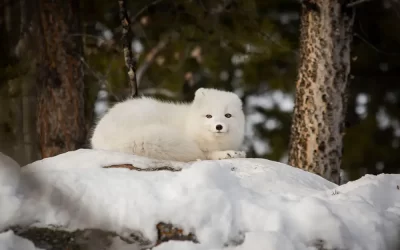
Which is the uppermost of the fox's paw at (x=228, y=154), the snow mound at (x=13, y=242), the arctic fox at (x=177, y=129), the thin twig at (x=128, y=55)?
the thin twig at (x=128, y=55)

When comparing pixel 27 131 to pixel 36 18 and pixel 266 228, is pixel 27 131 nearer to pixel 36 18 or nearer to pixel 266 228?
pixel 36 18

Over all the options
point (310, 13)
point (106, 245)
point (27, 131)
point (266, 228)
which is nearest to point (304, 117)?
point (310, 13)

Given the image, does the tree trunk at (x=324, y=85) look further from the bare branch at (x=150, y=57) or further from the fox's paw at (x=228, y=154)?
the bare branch at (x=150, y=57)

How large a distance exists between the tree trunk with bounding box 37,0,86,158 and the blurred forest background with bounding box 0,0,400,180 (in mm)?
342

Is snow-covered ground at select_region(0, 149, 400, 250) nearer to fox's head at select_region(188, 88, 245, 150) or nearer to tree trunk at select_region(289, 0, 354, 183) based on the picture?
fox's head at select_region(188, 88, 245, 150)

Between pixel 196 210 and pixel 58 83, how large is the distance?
452 cm

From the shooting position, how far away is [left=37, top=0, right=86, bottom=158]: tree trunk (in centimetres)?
718

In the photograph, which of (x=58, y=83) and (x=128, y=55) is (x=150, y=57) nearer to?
(x=58, y=83)

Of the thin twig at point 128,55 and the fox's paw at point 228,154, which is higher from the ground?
the thin twig at point 128,55

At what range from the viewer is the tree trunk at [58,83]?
7.18 m

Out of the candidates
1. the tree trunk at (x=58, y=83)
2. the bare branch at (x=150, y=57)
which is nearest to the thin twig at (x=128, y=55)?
the tree trunk at (x=58, y=83)

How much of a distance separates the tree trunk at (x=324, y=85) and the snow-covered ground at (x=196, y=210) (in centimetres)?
260

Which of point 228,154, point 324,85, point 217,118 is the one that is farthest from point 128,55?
point 324,85

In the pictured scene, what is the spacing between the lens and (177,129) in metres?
5.29
